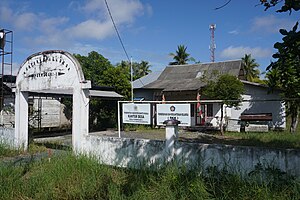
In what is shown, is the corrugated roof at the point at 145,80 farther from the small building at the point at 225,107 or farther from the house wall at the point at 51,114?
the house wall at the point at 51,114

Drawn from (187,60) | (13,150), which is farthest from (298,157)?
(187,60)

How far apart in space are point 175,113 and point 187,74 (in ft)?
63.8

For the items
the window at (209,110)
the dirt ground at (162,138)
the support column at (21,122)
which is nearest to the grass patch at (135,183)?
the support column at (21,122)

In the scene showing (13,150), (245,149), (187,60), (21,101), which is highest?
(187,60)

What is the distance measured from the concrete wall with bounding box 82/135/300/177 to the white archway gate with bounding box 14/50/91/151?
0.62 m

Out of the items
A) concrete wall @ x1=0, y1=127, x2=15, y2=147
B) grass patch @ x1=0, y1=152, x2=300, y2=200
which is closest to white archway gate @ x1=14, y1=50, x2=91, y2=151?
concrete wall @ x1=0, y1=127, x2=15, y2=147

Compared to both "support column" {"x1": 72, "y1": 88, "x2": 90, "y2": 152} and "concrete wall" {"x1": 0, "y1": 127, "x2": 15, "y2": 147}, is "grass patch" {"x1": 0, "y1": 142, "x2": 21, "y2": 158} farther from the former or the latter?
"support column" {"x1": 72, "y1": 88, "x2": 90, "y2": 152}

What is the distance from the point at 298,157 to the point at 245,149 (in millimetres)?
954

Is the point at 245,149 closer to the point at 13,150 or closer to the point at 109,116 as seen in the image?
the point at 13,150

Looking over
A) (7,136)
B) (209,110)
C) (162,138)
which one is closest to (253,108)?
Result: (209,110)

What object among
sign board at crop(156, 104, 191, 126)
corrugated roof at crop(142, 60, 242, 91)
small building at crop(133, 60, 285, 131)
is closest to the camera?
sign board at crop(156, 104, 191, 126)

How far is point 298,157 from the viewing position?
5277 millimetres

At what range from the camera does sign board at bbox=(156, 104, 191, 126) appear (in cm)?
722

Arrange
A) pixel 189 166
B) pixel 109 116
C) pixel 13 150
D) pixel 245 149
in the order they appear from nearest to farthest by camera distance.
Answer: pixel 245 149, pixel 189 166, pixel 13 150, pixel 109 116
